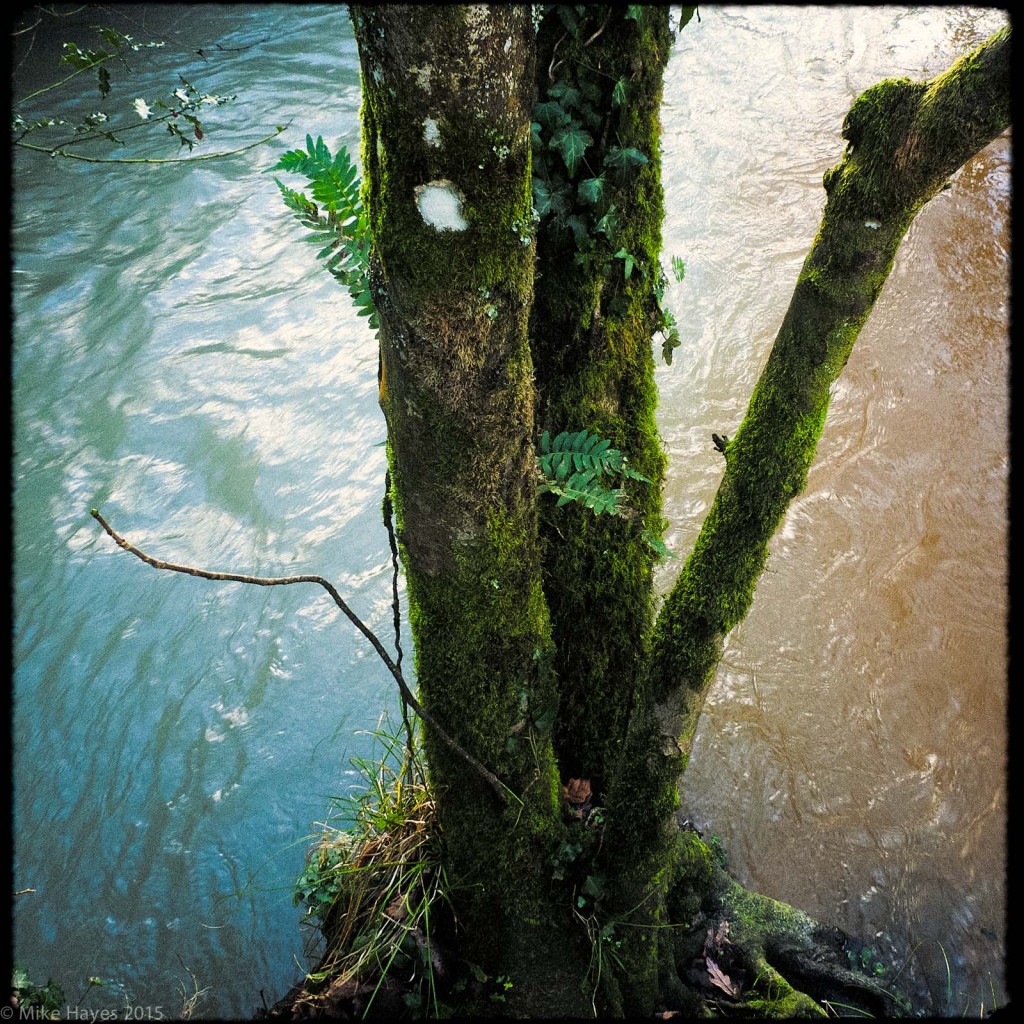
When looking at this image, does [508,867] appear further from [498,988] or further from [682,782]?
[682,782]

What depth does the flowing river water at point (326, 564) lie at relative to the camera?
3.47 meters

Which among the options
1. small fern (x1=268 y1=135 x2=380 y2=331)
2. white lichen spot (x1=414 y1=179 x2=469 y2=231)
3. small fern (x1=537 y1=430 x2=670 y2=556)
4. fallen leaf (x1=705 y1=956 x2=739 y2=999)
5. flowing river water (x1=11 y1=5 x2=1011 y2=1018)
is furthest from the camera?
flowing river water (x1=11 y1=5 x2=1011 y2=1018)

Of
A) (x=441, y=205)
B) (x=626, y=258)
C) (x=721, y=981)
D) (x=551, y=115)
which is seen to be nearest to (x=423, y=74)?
(x=441, y=205)

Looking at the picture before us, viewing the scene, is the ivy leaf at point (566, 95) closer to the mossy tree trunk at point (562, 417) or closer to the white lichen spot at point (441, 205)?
the mossy tree trunk at point (562, 417)

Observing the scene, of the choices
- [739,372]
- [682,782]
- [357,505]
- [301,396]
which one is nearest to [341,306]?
[301,396]

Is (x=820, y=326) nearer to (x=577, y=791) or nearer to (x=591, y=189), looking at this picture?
(x=591, y=189)

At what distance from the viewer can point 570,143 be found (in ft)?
6.11

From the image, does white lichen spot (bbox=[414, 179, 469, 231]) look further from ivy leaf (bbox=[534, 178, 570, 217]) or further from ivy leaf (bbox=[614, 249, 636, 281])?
ivy leaf (bbox=[614, 249, 636, 281])

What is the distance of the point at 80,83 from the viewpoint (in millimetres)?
8594

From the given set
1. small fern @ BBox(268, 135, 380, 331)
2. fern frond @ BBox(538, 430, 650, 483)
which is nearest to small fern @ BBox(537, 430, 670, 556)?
fern frond @ BBox(538, 430, 650, 483)

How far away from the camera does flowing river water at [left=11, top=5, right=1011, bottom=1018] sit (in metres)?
3.47

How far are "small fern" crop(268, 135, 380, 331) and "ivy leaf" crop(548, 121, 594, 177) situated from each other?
0.47m

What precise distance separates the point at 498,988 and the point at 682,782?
1.63 metres

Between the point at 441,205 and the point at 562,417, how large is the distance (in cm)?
84
